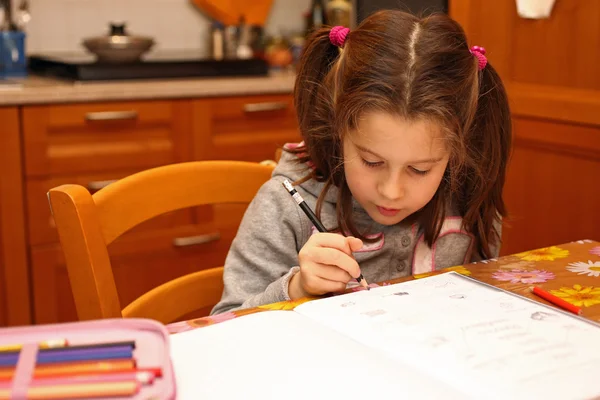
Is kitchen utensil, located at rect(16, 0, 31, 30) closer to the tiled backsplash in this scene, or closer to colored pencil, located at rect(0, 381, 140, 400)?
the tiled backsplash

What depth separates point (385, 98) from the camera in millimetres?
1001

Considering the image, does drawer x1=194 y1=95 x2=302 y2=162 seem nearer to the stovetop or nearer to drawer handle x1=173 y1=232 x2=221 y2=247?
the stovetop

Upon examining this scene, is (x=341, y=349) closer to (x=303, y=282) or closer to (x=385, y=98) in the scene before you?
(x=303, y=282)

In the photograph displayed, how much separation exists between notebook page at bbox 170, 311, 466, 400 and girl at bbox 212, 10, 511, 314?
0.15m

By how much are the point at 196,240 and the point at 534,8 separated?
1211 mm

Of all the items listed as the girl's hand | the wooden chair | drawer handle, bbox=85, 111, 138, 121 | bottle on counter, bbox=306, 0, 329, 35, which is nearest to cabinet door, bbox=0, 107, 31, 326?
drawer handle, bbox=85, 111, 138, 121

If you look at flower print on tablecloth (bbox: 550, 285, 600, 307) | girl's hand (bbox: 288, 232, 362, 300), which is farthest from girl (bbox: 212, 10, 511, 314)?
flower print on tablecloth (bbox: 550, 285, 600, 307)

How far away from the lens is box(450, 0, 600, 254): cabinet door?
2018 millimetres

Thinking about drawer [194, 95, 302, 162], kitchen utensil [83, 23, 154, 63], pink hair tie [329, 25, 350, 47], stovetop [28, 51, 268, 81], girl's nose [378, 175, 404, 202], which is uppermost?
pink hair tie [329, 25, 350, 47]

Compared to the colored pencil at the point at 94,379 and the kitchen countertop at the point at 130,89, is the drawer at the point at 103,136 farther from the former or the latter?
the colored pencil at the point at 94,379

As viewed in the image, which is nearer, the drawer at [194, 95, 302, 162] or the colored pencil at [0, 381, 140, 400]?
the colored pencil at [0, 381, 140, 400]

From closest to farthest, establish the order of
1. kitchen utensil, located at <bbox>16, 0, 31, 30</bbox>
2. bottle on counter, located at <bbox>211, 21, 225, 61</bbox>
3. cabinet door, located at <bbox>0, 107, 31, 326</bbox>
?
cabinet door, located at <bbox>0, 107, 31, 326</bbox>
kitchen utensil, located at <bbox>16, 0, 31, 30</bbox>
bottle on counter, located at <bbox>211, 21, 225, 61</bbox>

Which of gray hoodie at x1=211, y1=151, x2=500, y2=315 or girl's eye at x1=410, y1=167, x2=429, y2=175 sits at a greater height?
girl's eye at x1=410, y1=167, x2=429, y2=175

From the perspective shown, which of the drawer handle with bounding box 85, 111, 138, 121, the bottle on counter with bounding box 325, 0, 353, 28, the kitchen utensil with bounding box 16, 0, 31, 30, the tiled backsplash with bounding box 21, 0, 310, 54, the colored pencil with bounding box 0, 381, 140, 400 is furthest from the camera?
the bottle on counter with bounding box 325, 0, 353, 28
